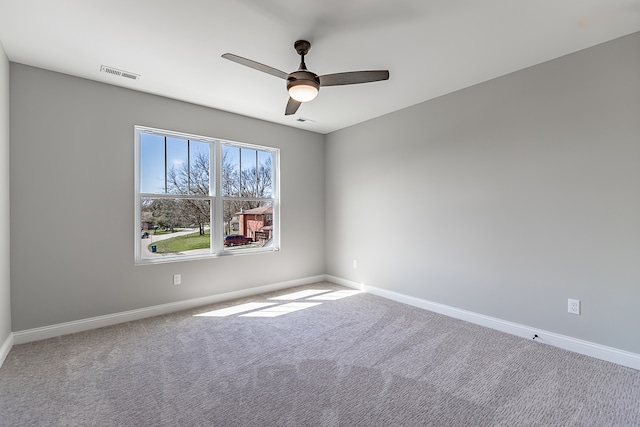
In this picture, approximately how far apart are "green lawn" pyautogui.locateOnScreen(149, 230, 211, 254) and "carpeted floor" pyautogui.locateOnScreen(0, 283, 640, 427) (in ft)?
2.98

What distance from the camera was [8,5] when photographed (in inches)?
79.7

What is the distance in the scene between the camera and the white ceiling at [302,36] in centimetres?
206

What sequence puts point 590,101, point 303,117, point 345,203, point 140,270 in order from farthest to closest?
1. point 345,203
2. point 303,117
3. point 140,270
4. point 590,101

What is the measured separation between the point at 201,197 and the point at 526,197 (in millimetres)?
3788

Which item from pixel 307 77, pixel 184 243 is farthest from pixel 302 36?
pixel 184 243

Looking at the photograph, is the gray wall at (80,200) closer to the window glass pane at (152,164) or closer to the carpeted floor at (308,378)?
the window glass pane at (152,164)

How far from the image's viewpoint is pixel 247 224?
445 centimetres

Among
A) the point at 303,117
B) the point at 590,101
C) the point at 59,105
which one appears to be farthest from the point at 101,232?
the point at 590,101

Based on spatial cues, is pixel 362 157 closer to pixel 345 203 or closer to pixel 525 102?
pixel 345 203

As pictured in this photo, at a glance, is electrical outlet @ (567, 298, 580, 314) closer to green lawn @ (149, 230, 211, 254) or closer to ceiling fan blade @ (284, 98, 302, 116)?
ceiling fan blade @ (284, 98, 302, 116)

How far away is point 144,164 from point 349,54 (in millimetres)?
2685

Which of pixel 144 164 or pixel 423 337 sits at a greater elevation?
pixel 144 164

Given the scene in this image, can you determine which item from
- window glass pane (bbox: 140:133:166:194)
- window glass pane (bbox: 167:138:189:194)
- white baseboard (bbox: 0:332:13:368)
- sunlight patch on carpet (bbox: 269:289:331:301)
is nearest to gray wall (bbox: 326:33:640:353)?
sunlight patch on carpet (bbox: 269:289:331:301)

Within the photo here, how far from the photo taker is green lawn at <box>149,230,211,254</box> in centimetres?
366
